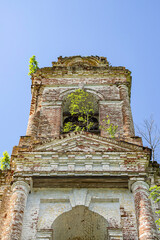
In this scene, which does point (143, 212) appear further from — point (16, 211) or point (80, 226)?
point (16, 211)

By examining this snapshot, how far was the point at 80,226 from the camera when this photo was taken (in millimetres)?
10867

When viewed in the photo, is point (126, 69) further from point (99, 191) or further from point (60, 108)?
point (99, 191)

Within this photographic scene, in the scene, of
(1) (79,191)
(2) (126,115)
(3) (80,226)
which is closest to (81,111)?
(2) (126,115)

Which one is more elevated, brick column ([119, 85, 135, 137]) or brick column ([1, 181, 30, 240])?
brick column ([119, 85, 135, 137])

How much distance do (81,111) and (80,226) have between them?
568cm

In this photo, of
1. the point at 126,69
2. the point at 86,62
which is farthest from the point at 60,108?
the point at 86,62

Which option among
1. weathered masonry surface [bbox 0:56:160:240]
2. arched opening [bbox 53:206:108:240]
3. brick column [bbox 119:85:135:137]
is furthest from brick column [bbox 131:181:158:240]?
brick column [bbox 119:85:135:137]

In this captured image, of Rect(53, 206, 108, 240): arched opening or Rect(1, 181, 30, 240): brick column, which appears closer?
Rect(1, 181, 30, 240): brick column

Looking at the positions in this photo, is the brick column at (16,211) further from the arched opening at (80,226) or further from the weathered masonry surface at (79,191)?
the arched opening at (80,226)

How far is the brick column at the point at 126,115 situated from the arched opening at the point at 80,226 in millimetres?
4216

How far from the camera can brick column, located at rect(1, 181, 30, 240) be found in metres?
9.31

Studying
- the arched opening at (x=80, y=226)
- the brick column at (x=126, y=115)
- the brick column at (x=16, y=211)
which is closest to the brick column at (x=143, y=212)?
the arched opening at (x=80, y=226)

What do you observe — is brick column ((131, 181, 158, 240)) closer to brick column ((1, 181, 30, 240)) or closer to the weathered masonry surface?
the weathered masonry surface

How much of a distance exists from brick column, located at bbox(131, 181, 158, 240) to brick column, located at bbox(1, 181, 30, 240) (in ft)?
9.19
